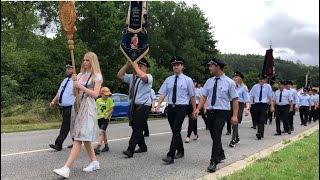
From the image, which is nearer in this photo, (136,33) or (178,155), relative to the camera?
(178,155)

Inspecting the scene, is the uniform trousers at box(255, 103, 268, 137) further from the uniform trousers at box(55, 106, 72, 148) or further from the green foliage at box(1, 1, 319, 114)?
the green foliage at box(1, 1, 319, 114)

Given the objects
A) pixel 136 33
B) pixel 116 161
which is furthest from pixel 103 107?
pixel 136 33

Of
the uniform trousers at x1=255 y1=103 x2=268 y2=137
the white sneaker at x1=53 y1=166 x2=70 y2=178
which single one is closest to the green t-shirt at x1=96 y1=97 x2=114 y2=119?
the white sneaker at x1=53 y1=166 x2=70 y2=178

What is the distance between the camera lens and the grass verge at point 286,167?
6840 millimetres

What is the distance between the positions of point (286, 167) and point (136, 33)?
13.7 ft

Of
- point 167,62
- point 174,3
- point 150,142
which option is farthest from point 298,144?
point 174,3

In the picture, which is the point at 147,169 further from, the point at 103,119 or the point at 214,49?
the point at 214,49

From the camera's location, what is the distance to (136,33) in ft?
30.8

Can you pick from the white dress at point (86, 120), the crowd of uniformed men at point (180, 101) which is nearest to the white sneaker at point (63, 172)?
the white dress at point (86, 120)

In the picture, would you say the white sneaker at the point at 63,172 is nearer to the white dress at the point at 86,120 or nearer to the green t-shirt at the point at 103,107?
the white dress at the point at 86,120

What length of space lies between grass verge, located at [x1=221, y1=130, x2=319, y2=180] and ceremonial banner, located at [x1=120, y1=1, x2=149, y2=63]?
3.26 meters

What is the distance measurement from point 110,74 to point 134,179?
82.8ft

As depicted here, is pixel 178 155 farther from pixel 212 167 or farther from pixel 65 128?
pixel 65 128

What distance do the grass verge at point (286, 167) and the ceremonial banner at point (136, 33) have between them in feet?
10.7
